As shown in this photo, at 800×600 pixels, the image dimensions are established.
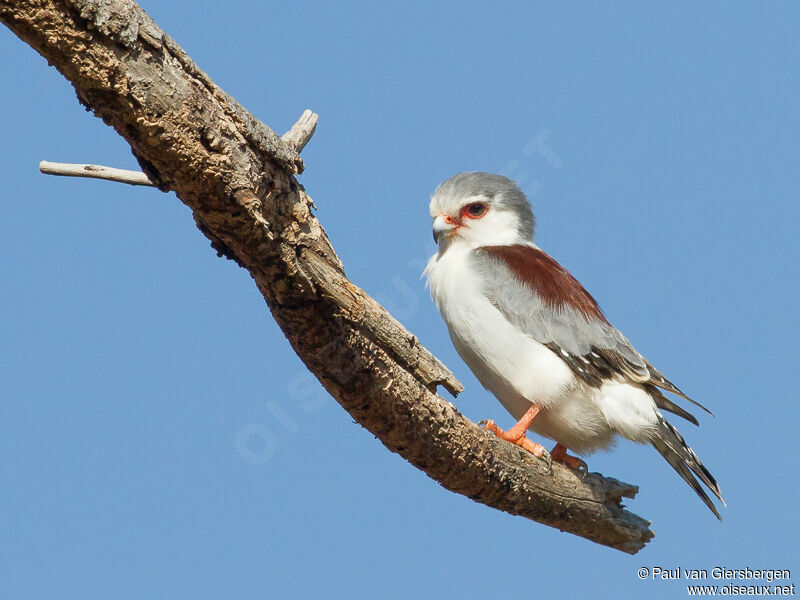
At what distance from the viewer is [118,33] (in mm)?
3529

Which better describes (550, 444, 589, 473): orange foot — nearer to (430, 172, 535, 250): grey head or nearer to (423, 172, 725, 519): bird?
(423, 172, 725, 519): bird

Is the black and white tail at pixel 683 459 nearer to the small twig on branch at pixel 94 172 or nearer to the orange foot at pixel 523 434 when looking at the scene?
the orange foot at pixel 523 434

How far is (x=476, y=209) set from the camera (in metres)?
7.95

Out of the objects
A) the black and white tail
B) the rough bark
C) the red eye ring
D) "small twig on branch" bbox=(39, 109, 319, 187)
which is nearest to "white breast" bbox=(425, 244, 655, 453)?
the black and white tail

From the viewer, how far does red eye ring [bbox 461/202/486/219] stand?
792 centimetres

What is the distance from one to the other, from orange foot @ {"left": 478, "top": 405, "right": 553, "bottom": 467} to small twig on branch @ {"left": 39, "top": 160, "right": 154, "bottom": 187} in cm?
340

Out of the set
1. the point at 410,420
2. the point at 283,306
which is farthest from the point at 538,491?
the point at 283,306

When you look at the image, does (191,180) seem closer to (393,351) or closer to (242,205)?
(242,205)

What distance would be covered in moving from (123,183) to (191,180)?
1164 millimetres

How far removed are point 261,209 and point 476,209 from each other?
4.07 meters

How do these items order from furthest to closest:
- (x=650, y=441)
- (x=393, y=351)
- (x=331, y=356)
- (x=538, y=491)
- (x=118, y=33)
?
(x=650, y=441) → (x=538, y=491) → (x=393, y=351) → (x=331, y=356) → (x=118, y=33)

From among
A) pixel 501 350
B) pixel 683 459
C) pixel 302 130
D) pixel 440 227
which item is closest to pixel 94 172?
pixel 302 130

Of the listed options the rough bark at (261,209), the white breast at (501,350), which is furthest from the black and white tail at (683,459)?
the rough bark at (261,209)

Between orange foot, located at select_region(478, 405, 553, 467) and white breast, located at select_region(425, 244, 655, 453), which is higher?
white breast, located at select_region(425, 244, 655, 453)
